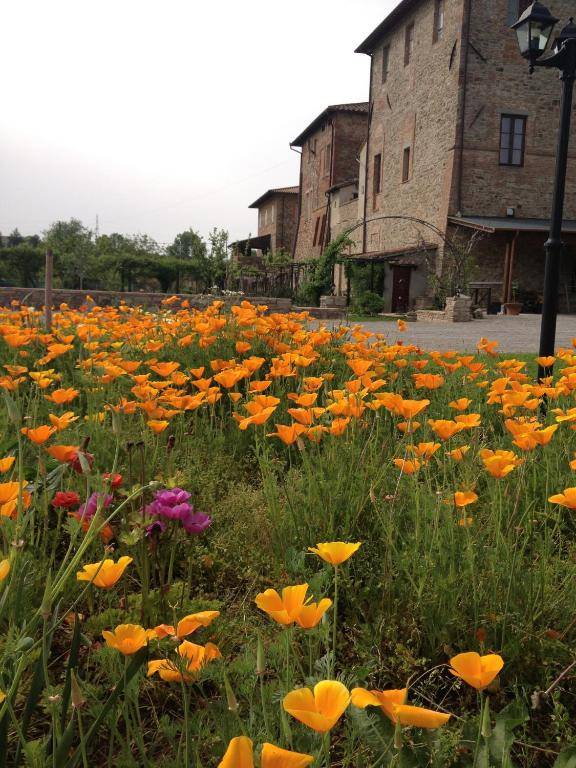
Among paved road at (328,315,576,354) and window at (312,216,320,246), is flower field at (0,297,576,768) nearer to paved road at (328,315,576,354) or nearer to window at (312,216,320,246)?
paved road at (328,315,576,354)

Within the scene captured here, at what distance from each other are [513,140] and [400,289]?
5.97 m

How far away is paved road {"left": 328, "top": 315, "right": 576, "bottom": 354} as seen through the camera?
9844mm

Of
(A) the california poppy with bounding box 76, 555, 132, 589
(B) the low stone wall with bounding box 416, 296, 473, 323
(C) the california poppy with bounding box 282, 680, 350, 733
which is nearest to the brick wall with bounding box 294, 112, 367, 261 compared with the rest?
(B) the low stone wall with bounding box 416, 296, 473, 323

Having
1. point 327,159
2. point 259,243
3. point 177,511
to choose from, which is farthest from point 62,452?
point 259,243

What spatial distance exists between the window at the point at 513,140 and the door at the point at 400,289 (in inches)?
185

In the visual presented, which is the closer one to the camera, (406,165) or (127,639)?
(127,639)

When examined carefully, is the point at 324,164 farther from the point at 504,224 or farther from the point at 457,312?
the point at 457,312

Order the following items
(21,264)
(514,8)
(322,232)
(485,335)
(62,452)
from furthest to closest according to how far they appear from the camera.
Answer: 1. (21,264)
2. (322,232)
3. (514,8)
4. (485,335)
5. (62,452)

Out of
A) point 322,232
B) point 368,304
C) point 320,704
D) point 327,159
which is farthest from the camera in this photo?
point 322,232

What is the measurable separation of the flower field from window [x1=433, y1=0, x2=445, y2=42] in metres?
21.5

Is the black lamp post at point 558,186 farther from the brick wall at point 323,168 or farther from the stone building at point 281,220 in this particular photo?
the stone building at point 281,220

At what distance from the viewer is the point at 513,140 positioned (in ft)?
67.8

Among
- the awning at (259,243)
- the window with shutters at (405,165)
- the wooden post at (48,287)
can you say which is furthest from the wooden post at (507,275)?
the awning at (259,243)

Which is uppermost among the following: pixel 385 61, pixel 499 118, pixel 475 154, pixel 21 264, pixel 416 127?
pixel 385 61
